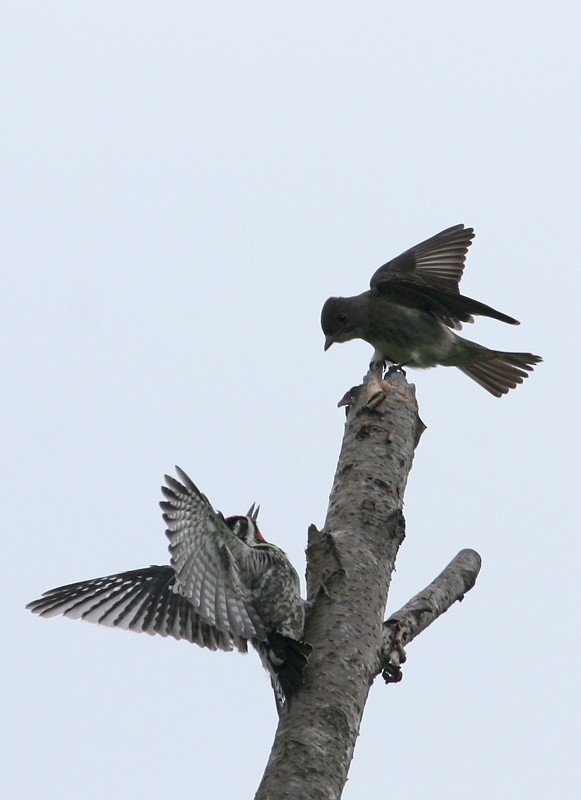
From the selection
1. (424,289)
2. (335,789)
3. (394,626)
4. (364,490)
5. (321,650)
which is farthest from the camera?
(424,289)

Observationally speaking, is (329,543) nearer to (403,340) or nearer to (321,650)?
(321,650)

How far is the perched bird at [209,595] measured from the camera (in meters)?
4.37

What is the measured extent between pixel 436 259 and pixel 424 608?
20.4 feet

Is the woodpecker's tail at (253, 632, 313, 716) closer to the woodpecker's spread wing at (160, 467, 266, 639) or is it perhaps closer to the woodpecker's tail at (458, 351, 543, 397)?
the woodpecker's spread wing at (160, 467, 266, 639)

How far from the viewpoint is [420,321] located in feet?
30.6

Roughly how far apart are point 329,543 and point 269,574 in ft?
2.46

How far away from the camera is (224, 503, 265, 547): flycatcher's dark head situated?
5.46 meters

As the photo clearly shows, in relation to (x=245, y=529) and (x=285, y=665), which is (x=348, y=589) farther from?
(x=245, y=529)

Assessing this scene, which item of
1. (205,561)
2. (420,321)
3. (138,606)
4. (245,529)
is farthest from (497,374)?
(205,561)

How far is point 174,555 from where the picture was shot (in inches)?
173

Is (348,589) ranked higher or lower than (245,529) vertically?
lower

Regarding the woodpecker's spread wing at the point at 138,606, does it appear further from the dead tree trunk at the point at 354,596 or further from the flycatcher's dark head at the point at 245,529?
the dead tree trunk at the point at 354,596

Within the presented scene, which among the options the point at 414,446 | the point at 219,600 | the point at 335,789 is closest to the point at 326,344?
the point at 414,446

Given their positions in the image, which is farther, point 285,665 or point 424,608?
point 424,608
